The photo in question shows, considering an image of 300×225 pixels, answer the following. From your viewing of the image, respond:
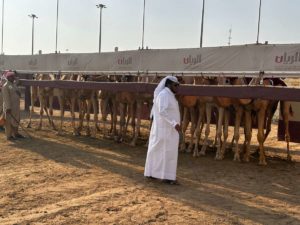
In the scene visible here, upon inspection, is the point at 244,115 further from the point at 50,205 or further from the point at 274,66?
the point at 50,205

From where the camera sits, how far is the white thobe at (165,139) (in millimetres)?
7191

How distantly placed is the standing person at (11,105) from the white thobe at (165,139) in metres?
5.52

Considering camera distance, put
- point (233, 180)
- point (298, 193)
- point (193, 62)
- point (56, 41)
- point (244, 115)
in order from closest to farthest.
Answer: point (298, 193)
point (233, 180)
point (244, 115)
point (193, 62)
point (56, 41)

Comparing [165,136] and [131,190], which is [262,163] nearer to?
[165,136]

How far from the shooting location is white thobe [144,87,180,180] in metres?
7.19

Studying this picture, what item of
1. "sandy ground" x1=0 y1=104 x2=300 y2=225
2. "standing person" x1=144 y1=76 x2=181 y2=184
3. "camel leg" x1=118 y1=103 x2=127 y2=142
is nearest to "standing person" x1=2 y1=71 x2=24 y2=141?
"sandy ground" x1=0 y1=104 x2=300 y2=225

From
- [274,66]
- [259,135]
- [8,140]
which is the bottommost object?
[8,140]

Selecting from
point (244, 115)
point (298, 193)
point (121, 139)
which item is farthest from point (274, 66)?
point (121, 139)

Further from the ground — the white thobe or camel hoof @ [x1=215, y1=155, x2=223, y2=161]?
the white thobe

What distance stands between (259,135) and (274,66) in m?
1.42

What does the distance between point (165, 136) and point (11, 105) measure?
5.87 m

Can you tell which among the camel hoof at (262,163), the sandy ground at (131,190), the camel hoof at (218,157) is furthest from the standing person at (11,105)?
the camel hoof at (262,163)

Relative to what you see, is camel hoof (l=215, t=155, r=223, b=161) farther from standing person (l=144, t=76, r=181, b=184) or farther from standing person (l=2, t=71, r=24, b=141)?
standing person (l=2, t=71, r=24, b=141)

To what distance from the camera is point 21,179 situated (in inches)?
288
